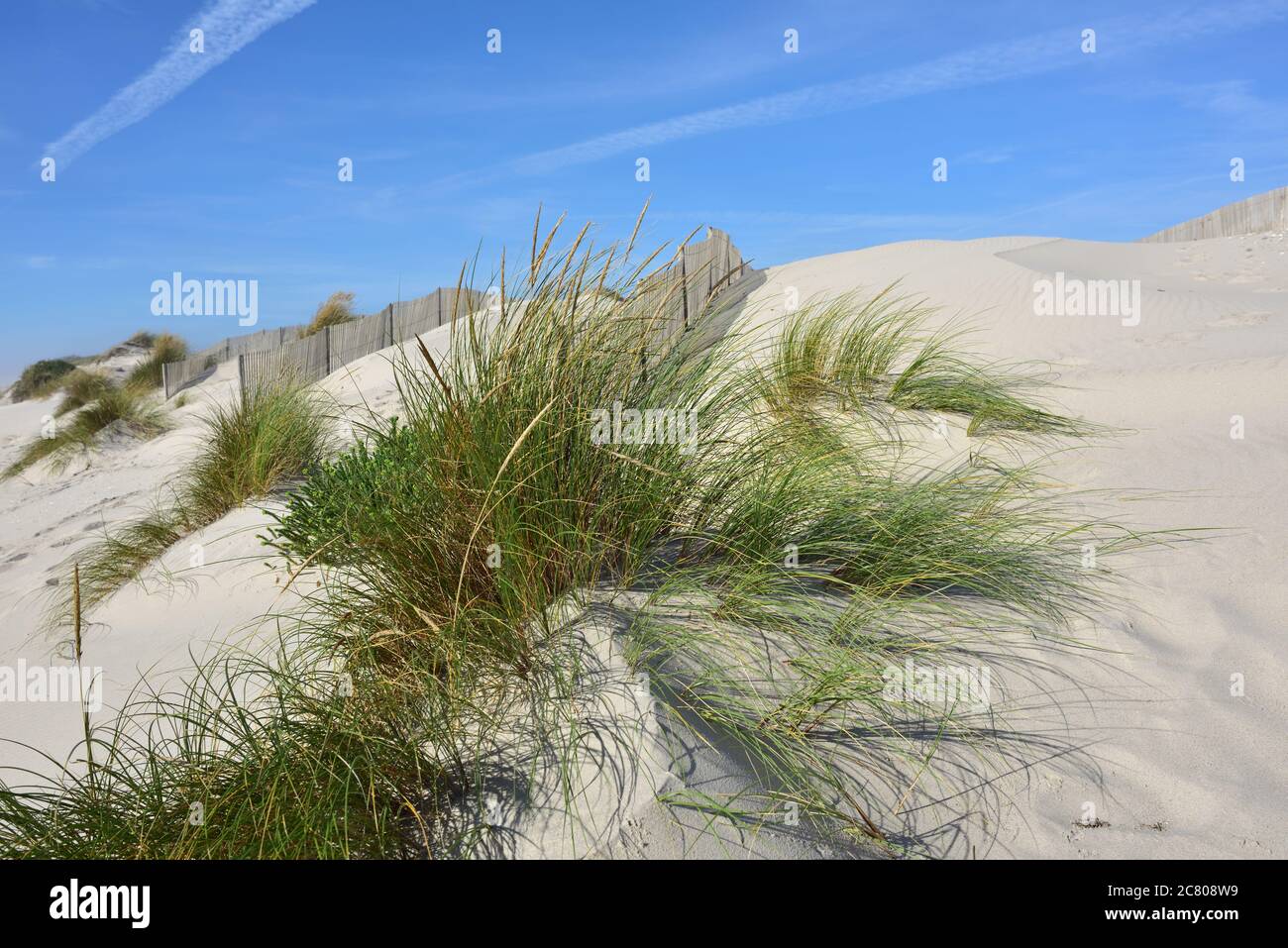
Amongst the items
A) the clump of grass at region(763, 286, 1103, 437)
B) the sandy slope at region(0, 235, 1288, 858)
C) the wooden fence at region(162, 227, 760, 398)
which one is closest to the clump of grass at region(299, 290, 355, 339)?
the wooden fence at region(162, 227, 760, 398)

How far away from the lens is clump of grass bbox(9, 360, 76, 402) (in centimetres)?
2094

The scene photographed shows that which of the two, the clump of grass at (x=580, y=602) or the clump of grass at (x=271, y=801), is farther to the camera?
the clump of grass at (x=580, y=602)

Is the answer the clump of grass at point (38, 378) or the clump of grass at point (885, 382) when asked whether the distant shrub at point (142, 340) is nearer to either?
the clump of grass at point (38, 378)

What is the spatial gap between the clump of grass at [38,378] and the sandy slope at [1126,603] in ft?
43.0

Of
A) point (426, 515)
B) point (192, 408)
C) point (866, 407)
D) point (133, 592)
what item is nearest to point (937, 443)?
point (866, 407)

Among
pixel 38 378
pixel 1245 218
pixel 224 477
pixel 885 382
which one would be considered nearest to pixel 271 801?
pixel 224 477

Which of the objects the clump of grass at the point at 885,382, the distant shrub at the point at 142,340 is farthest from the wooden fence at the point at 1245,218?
the distant shrub at the point at 142,340

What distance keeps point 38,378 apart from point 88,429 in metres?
13.3

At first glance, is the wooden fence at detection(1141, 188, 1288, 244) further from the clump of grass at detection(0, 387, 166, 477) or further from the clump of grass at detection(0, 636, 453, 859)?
the clump of grass at detection(0, 636, 453, 859)

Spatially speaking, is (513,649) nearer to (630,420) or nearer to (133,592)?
(630,420)

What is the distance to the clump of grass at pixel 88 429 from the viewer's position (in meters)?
10.9

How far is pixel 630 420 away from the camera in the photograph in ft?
9.65

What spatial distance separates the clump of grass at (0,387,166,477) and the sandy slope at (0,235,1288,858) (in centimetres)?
69

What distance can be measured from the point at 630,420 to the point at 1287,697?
235 cm
